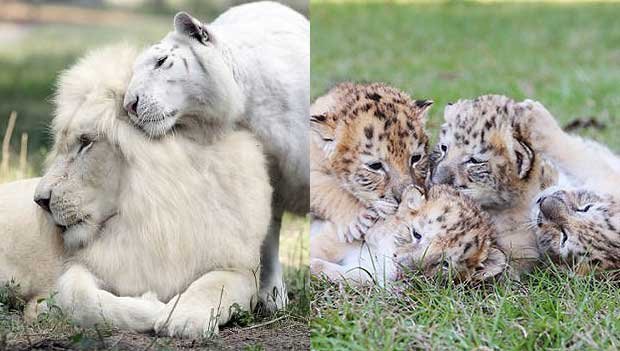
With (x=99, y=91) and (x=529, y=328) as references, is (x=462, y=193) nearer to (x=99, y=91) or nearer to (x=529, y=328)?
(x=529, y=328)

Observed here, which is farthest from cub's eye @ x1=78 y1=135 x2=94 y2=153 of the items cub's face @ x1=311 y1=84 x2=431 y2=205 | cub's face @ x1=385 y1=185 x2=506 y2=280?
cub's face @ x1=385 y1=185 x2=506 y2=280

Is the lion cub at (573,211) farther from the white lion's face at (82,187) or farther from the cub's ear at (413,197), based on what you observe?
the white lion's face at (82,187)

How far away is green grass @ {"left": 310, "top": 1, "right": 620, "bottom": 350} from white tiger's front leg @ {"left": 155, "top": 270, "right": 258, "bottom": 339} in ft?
0.89

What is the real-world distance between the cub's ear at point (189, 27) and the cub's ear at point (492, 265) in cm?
135

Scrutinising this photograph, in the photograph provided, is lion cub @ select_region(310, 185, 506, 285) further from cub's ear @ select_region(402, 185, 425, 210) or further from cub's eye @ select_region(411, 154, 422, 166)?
cub's eye @ select_region(411, 154, 422, 166)

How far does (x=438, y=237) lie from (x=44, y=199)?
1.45m

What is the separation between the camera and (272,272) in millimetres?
4238

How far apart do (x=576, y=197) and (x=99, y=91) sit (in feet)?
6.28

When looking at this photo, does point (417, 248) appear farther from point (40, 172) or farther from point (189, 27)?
point (40, 172)

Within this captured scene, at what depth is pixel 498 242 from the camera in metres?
3.85

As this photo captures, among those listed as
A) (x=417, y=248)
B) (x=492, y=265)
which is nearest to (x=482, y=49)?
(x=492, y=265)

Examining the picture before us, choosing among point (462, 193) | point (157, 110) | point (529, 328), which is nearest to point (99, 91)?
point (157, 110)

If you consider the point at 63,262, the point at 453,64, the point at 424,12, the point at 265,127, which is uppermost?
the point at 424,12

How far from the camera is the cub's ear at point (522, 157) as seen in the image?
3.88 metres
